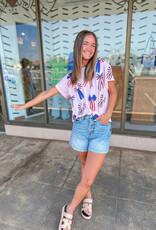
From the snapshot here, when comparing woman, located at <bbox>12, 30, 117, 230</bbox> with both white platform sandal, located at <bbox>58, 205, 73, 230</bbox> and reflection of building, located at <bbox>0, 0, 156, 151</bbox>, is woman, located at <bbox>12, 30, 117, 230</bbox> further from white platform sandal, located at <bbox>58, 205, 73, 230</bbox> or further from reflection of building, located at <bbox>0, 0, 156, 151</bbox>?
reflection of building, located at <bbox>0, 0, 156, 151</bbox>

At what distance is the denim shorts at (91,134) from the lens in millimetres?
1446

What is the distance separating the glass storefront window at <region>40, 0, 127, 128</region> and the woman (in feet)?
6.79

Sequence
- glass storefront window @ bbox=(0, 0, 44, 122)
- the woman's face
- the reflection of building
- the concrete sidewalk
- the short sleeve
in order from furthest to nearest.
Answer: glass storefront window @ bbox=(0, 0, 44, 122) < the reflection of building < the concrete sidewalk < the short sleeve < the woman's face

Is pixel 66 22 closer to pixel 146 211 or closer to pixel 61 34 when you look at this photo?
pixel 61 34

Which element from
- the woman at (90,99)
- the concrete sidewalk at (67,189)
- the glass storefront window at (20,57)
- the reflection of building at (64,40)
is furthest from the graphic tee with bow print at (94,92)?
the glass storefront window at (20,57)

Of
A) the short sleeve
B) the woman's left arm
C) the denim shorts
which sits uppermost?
the short sleeve

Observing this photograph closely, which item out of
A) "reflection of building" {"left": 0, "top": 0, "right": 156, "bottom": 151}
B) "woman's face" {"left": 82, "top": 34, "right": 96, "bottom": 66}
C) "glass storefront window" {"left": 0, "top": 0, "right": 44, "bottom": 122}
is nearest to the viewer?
"woman's face" {"left": 82, "top": 34, "right": 96, "bottom": 66}

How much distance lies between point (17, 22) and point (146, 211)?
423 cm

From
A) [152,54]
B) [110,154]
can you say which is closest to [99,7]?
[152,54]

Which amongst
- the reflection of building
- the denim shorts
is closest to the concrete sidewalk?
the reflection of building

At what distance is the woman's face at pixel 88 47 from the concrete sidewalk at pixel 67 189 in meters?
1.67

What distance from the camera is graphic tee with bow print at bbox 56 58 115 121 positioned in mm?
1396

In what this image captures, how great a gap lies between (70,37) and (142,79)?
2.09m

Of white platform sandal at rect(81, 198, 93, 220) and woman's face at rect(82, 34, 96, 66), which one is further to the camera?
white platform sandal at rect(81, 198, 93, 220)
